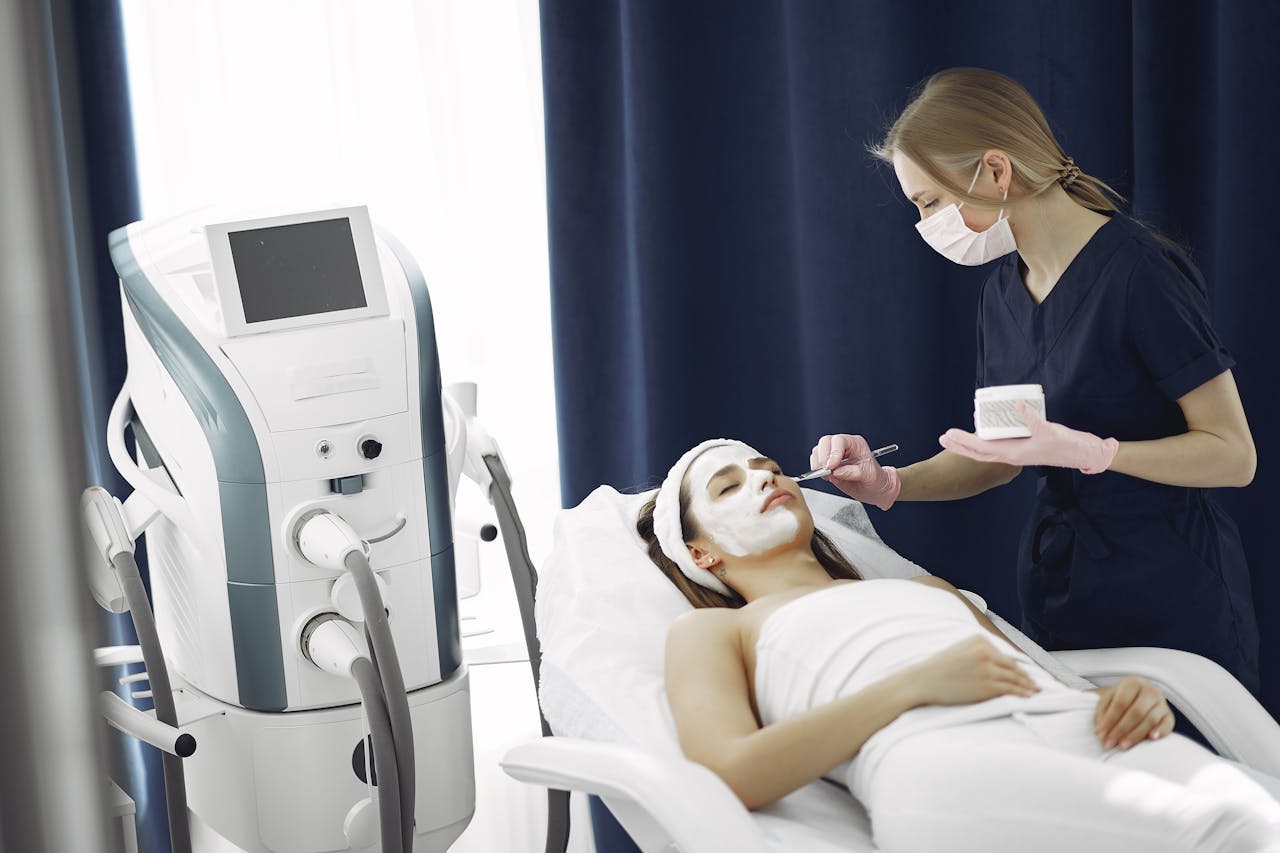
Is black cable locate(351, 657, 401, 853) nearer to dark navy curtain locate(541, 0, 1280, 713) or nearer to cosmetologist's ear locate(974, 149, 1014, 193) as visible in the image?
dark navy curtain locate(541, 0, 1280, 713)

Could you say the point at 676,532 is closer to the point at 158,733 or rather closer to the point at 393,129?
the point at 158,733

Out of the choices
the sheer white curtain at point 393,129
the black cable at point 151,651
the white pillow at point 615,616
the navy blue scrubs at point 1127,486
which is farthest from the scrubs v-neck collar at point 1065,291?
the black cable at point 151,651

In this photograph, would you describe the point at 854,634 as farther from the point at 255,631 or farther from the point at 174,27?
the point at 174,27

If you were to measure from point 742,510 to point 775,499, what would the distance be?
0.05 meters

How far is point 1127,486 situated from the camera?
1.58 metres

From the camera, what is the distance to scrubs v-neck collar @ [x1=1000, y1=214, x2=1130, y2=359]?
1542mm

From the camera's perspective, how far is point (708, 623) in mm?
1451

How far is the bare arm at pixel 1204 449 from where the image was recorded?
144cm

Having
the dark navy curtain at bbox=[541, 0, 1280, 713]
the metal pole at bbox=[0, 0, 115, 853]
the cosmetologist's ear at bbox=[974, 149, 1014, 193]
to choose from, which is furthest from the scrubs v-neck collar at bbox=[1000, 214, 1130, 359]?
the metal pole at bbox=[0, 0, 115, 853]

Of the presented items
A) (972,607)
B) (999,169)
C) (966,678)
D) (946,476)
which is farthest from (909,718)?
(999,169)

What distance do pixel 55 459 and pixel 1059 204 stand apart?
59.5 inches

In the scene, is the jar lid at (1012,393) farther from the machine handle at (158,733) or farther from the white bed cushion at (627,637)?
the machine handle at (158,733)

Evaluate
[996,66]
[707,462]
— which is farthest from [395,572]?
[996,66]

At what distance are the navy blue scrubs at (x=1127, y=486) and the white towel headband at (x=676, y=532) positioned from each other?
0.46 m
